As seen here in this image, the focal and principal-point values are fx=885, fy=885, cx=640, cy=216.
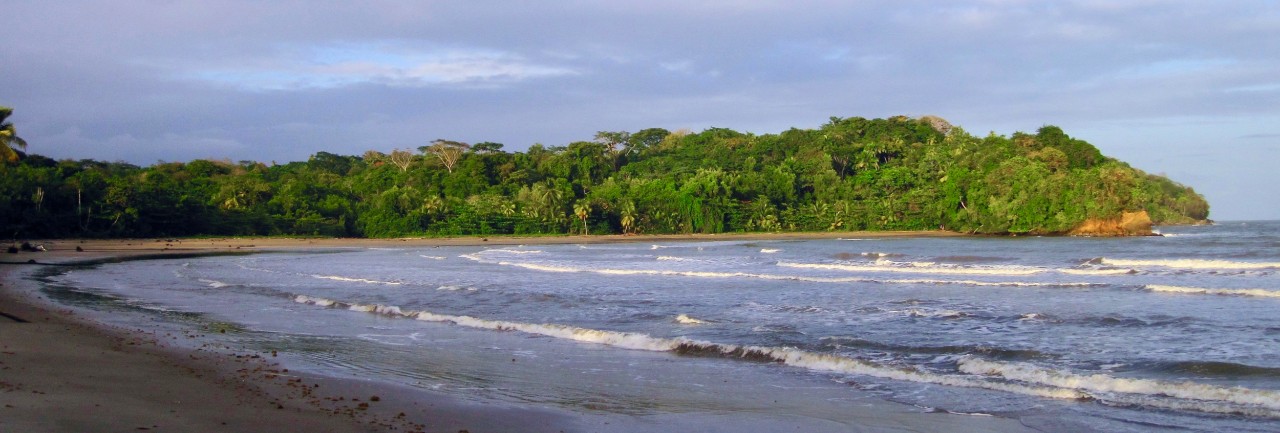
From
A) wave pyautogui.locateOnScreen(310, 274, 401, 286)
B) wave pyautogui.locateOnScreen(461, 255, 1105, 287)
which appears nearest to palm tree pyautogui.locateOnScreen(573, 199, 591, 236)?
wave pyautogui.locateOnScreen(461, 255, 1105, 287)

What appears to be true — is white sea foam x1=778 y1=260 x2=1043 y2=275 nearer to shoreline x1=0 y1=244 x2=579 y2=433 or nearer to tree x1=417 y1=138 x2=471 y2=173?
shoreline x1=0 y1=244 x2=579 y2=433

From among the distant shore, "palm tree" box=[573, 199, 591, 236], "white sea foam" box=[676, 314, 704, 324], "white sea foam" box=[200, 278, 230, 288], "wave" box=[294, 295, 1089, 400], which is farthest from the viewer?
"palm tree" box=[573, 199, 591, 236]

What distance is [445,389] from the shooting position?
9.31 m

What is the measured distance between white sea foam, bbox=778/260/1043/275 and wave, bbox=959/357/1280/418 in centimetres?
1770

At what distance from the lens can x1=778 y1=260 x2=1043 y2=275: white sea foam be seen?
2733 cm

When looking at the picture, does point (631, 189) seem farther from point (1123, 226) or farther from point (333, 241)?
point (1123, 226)

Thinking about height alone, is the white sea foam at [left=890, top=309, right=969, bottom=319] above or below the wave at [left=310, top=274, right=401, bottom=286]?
above

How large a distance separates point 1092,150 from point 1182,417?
74610 millimetres

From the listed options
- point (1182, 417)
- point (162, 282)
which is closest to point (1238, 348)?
point (1182, 417)

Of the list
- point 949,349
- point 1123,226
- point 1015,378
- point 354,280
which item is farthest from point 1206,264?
point 1123,226

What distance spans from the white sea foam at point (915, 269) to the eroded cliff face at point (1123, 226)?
125 feet

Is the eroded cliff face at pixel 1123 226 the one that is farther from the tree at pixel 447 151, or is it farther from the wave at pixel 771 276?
the tree at pixel 447 151

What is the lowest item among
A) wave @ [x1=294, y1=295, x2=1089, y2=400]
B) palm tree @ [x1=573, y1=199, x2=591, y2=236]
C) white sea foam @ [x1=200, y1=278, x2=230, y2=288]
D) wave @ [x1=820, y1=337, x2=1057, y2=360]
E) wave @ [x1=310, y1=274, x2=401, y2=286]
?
white sea foam @ [x1=200, y1=278, x2=230, y2=288]

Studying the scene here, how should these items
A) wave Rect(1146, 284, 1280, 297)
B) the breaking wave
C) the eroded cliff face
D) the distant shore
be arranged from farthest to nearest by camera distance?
the eroded cliff face → the distant shore → wave Rect(1146, 284, 1280, 297) → the breaking wave
